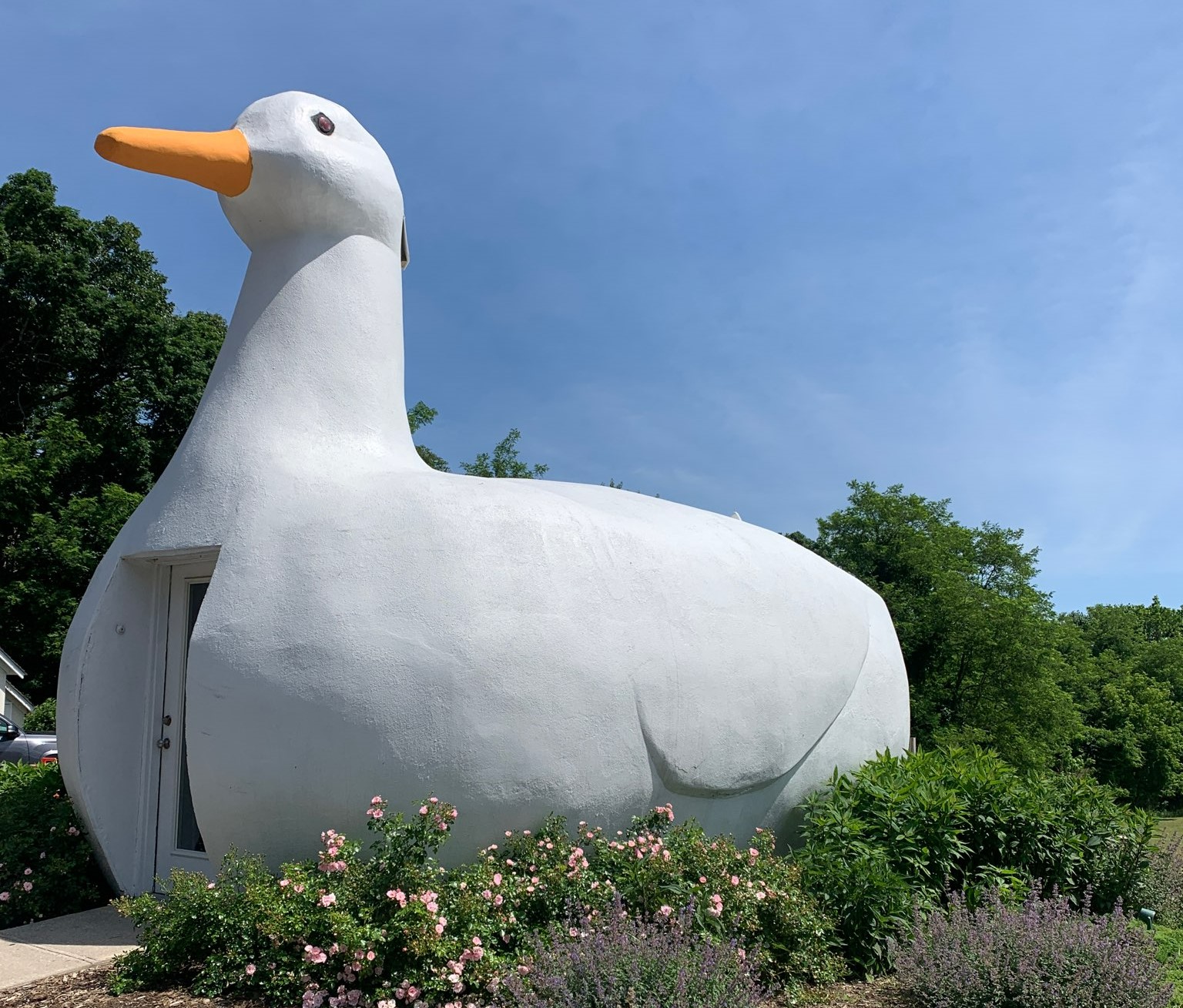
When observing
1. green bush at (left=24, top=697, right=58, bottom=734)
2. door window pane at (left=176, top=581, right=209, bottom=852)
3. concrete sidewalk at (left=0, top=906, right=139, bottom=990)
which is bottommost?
concrete sidewalk at (left=0, top=906, right=139, bottom=990)

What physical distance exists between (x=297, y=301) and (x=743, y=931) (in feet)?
14.9

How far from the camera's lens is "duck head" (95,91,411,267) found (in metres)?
5.65

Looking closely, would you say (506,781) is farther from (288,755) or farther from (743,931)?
(743,931)

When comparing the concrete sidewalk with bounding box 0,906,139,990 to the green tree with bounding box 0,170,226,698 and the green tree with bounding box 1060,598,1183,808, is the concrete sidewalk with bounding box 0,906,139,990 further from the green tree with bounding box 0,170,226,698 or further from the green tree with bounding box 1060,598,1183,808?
the green tree with bounding box 1060,598,1183,808

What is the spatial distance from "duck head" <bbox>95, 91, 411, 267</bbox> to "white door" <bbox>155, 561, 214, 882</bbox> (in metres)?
2.33

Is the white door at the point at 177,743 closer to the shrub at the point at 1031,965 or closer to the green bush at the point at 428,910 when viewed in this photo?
the green bush at the point at 428,910

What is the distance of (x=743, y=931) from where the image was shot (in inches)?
177

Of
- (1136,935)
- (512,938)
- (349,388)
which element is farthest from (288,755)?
(1136,935)

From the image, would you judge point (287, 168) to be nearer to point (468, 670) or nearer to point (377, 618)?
point (377, 618)

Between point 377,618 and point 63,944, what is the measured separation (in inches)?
103

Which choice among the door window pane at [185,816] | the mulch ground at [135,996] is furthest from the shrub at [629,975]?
the door window pane at [185,816]

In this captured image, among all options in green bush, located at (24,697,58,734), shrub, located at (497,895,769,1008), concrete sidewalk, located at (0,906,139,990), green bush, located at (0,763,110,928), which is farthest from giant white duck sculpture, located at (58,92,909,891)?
green bush, located at (24,697,58,734)

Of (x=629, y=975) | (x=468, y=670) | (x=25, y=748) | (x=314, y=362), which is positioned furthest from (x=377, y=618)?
(x=25, y=748)

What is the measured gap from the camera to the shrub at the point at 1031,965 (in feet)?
12.4
